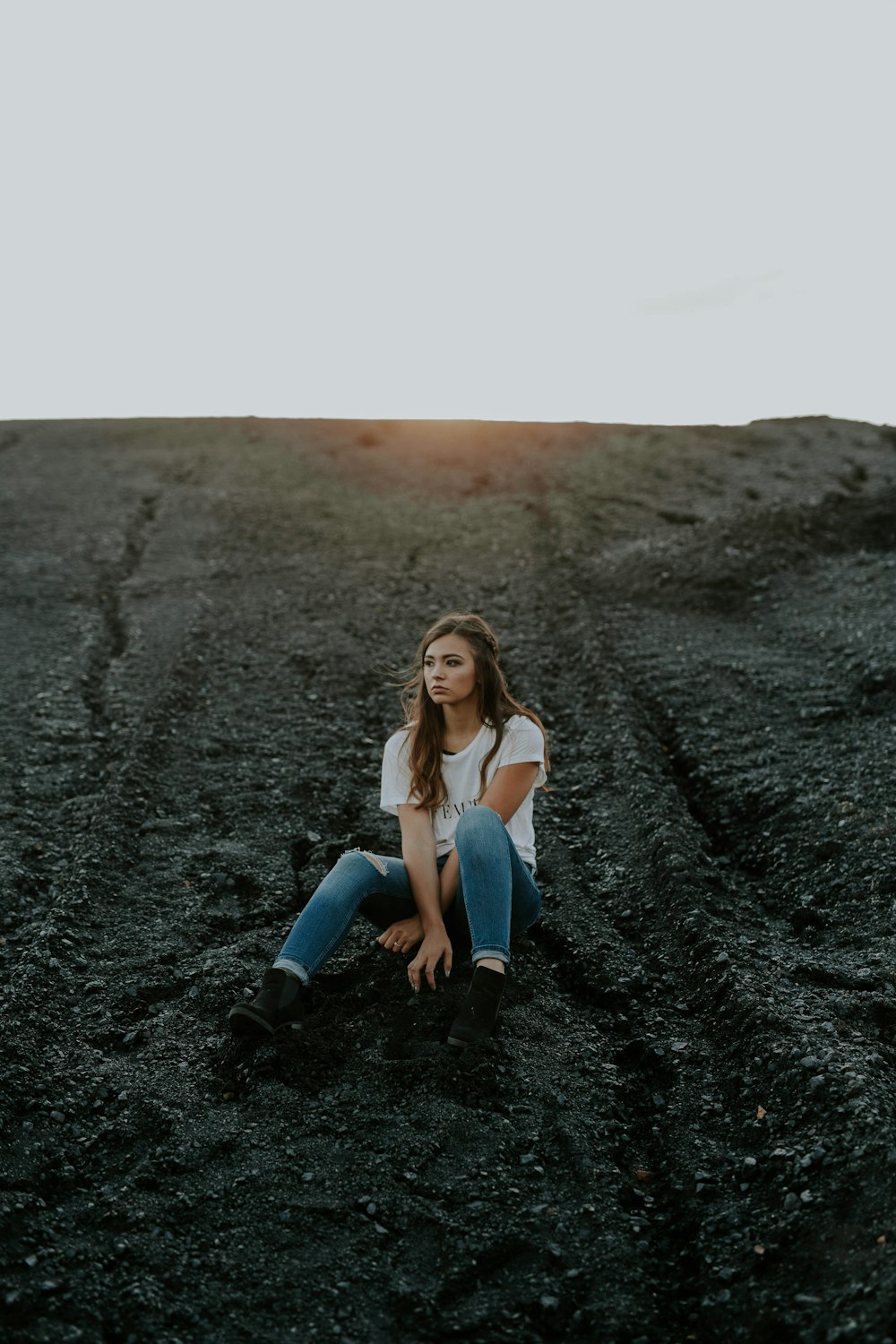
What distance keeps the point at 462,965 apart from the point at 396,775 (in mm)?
747

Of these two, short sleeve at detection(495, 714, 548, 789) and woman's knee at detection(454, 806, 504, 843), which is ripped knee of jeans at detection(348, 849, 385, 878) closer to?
woman's knee at detection(454, 806, 504, 843)

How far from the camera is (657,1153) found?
3027mm

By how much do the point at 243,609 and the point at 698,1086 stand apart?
19.4ft

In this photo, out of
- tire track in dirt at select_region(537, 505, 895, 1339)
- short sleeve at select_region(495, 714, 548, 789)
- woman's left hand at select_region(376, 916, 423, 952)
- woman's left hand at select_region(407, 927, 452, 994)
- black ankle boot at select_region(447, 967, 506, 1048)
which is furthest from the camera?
short sleeve at select_region(495, 714, 548, 789)

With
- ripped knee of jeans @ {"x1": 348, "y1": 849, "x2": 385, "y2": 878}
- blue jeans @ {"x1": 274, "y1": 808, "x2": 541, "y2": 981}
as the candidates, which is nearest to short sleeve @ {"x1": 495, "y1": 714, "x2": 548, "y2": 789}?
blue jeans @ {"x1": 274, "y1": 808, "x2": 541, "y2": 981}

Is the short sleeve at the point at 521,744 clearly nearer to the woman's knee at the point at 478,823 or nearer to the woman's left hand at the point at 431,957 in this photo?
the woman's knee at the point at 478,823

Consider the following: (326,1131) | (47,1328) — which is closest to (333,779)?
(326,1131)

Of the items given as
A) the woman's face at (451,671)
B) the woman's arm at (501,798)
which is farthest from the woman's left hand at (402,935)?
the woman's face at (451,671)

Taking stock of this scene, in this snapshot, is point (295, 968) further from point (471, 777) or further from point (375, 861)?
point (471, 777)

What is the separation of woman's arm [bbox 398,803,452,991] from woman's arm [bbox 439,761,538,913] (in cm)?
4

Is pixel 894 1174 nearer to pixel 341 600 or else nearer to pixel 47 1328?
pixel 47 1328

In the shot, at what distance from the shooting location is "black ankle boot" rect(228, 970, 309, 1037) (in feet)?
10.8

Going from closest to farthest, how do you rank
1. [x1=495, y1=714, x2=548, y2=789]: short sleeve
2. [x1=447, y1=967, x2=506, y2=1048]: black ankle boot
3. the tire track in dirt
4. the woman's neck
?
the tire track in dirt < [x1=447, y1=967, x2=506, y2=1048]: black ankle boot < [x1=495, y1=714, x2=548, y2=789]: short sleeve < the woman's neck

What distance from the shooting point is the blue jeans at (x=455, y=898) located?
10.9ft
